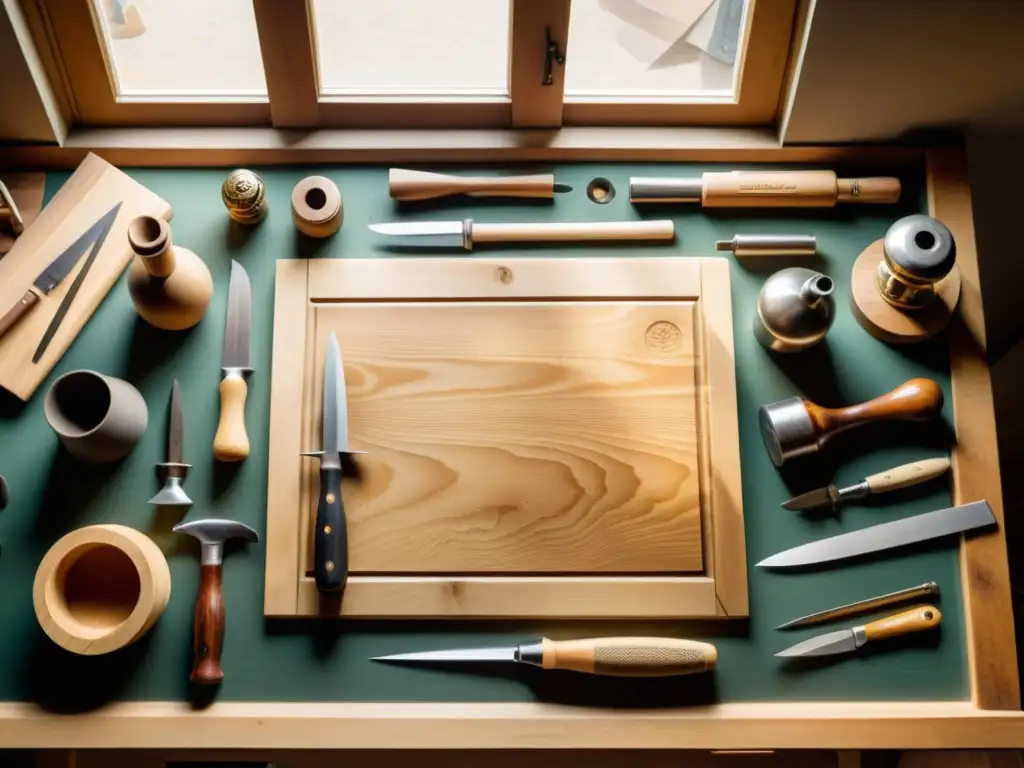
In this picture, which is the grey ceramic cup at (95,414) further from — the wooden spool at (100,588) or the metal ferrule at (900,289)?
the metal ferrule at (900,289)

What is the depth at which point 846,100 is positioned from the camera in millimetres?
1220

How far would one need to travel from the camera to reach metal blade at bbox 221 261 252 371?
123 cm

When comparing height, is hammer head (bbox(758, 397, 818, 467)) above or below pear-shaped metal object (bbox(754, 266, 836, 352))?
below

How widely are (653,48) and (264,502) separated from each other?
33.8 inches

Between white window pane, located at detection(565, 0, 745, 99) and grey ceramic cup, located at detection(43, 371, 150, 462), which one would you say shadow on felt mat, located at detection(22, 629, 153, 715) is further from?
white window pane, located at detection(565, 0, 745, 99)

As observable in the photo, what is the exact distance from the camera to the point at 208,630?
3.71 feet

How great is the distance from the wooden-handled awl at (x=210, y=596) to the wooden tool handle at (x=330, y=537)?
0.11m

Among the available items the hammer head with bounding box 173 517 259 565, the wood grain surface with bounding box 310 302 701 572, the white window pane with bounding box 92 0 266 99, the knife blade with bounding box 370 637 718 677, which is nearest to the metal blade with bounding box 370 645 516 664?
the knife blade with bounding box 370 637 718 677

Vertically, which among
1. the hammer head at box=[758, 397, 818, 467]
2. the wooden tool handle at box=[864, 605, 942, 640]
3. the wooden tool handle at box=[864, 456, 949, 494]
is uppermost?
the hammer head at box=[758, 397, 818, 467]

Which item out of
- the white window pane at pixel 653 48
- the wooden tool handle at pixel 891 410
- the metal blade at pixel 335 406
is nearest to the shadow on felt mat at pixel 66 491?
the metal blade at pixel 335 406

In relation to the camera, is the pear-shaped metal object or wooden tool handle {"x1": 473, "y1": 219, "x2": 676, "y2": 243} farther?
wooden tool handle {"x1": 473, "y1": 219, "x2": 676, "y2": 243}

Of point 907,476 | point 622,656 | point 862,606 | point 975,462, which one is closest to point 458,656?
point 622,656

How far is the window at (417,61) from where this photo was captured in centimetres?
121

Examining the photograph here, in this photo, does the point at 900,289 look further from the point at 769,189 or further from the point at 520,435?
the point at 520,435
